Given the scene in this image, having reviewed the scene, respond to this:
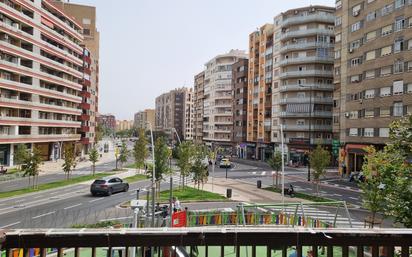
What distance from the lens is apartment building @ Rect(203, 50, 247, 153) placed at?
365ft

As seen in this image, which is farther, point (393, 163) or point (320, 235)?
point (393, 163)

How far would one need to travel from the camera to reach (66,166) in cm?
3919

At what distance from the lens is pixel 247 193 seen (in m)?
35.5

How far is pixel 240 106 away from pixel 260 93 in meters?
13.0

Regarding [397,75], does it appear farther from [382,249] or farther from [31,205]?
[382,249]

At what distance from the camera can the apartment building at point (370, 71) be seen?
1677 inches

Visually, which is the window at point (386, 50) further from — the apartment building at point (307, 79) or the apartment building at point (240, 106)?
the apartment building at point (240, 106)

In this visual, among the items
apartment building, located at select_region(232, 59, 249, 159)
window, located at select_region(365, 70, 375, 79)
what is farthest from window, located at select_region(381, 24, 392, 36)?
apartment building, located at select_region(232, 59, 249, 159)

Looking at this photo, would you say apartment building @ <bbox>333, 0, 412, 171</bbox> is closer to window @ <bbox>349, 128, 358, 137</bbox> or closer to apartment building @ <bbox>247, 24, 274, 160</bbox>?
window @ <bbox>349, 128, 358, 137</bbox>

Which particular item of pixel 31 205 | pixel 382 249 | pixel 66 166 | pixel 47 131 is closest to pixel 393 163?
pixel 382 249

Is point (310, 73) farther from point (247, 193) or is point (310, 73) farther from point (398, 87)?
point (247, 193)

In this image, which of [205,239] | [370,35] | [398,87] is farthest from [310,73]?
[205,239]

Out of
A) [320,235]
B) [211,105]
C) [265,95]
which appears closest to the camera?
[320,235]

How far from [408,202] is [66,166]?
36.2 meters
